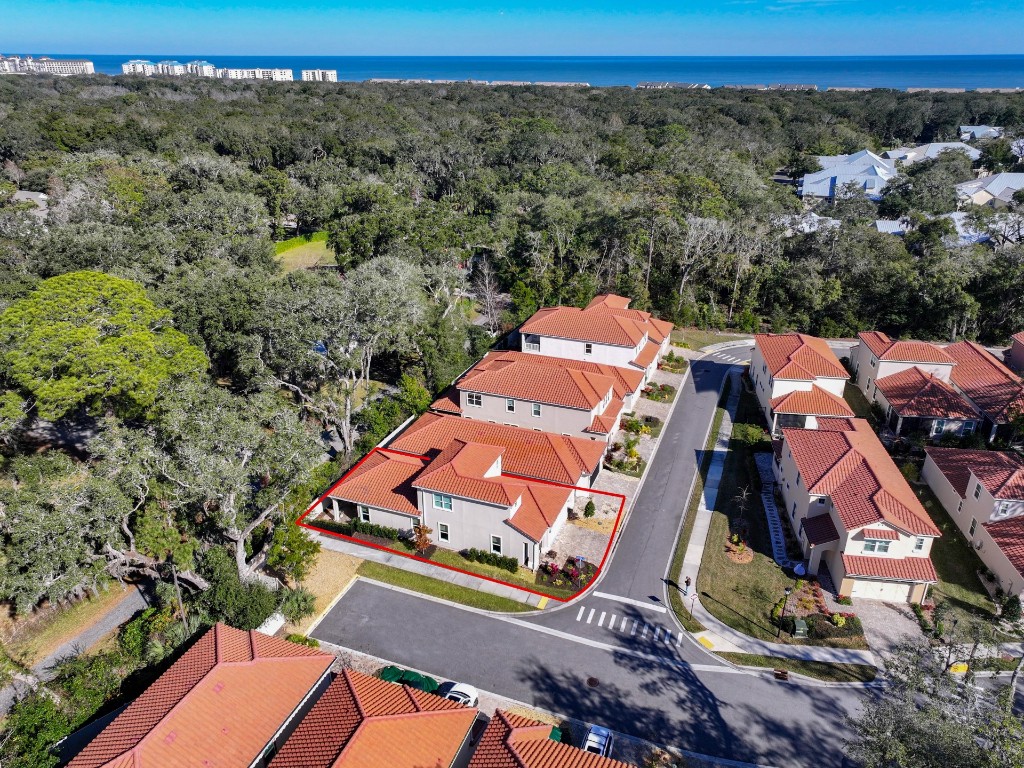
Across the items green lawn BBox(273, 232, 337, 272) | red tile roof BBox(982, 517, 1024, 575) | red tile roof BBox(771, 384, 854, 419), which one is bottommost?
red tile roof BBox(982, 517, 1024, 575)

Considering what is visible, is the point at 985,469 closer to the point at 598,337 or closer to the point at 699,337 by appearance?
the point at 598,337

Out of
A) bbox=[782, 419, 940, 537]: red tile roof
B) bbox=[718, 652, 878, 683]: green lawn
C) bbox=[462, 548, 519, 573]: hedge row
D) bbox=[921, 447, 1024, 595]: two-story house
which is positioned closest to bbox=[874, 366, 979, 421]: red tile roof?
bbox=[921, 447, 1024, 595]: two-story house

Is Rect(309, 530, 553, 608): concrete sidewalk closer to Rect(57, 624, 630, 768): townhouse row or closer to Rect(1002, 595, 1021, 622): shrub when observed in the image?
Rect(57, 624, 630, 768): townhouse row

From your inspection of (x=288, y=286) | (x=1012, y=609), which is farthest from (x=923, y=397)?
(x=288, y=286)

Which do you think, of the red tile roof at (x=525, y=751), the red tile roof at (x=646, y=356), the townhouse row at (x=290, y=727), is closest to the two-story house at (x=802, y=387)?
the red tile roof at (x=646, y=356)

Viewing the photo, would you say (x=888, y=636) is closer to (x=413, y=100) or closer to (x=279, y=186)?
(x=279, y=186)

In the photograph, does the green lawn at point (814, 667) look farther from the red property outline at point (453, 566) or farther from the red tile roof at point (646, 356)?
the red tile roof at point (646, 356)
